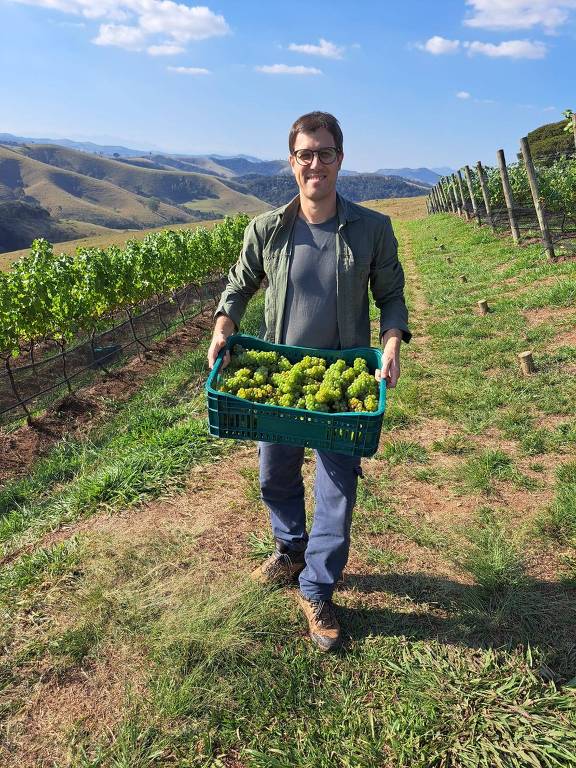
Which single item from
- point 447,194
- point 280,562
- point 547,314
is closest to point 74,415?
point 280,562

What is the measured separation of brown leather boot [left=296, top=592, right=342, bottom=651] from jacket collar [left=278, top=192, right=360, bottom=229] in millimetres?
2476

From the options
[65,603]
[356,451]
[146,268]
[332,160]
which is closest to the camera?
[356,451]

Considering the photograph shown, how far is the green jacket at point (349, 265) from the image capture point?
2998 mm

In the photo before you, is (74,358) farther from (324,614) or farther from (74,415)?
(324,614)

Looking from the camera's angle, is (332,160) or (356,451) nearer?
(356,451)

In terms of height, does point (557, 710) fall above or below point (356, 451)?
below

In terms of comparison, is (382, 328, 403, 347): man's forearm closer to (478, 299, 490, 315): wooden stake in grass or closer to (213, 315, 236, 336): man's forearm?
(213, 315, 236, 336): man's forearm

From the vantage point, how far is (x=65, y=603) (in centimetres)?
366

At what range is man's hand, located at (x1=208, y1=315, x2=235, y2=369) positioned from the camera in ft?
10.4

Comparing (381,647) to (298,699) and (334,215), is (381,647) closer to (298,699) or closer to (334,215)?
(298,699)

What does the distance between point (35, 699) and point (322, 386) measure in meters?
2.61

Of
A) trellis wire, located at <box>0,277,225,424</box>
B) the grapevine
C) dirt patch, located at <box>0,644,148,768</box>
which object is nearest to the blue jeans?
dirt patch, located at <box>0,644,148,768</box>

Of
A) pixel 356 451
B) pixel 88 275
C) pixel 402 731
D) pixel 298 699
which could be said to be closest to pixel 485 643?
pixel 402 731

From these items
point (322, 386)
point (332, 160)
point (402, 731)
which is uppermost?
point (332, 160)
